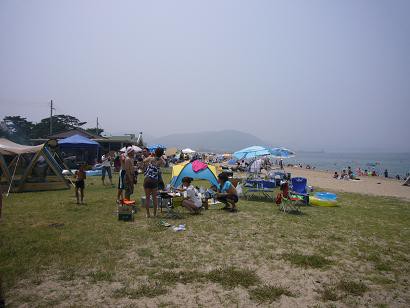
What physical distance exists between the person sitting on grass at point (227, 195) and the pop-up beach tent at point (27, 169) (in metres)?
7.60

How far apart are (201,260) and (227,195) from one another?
4484mm

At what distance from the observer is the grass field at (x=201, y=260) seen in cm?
391

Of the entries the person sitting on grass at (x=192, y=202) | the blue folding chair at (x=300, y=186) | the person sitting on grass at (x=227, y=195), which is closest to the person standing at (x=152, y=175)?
the person sitting on grass at (x=192, y=202)

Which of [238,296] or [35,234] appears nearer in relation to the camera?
[238,296]

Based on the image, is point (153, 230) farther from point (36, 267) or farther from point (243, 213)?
point (243, 213)

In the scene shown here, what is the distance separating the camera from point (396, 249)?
6.07 metres

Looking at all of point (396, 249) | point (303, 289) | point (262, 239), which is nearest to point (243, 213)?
point (262, 239)

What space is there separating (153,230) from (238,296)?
330 centimetres

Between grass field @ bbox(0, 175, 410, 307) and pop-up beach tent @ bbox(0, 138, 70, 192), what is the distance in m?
3.77

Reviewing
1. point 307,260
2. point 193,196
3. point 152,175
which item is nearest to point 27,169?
point 152,175

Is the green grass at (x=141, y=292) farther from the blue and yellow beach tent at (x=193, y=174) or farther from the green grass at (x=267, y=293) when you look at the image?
the blue and yellow beach tent at (x=193, y=174)

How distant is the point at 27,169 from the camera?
39.4 ft

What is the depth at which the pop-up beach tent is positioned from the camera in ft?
38.5

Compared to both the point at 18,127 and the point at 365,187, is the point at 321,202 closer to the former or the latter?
the point at 365,187
